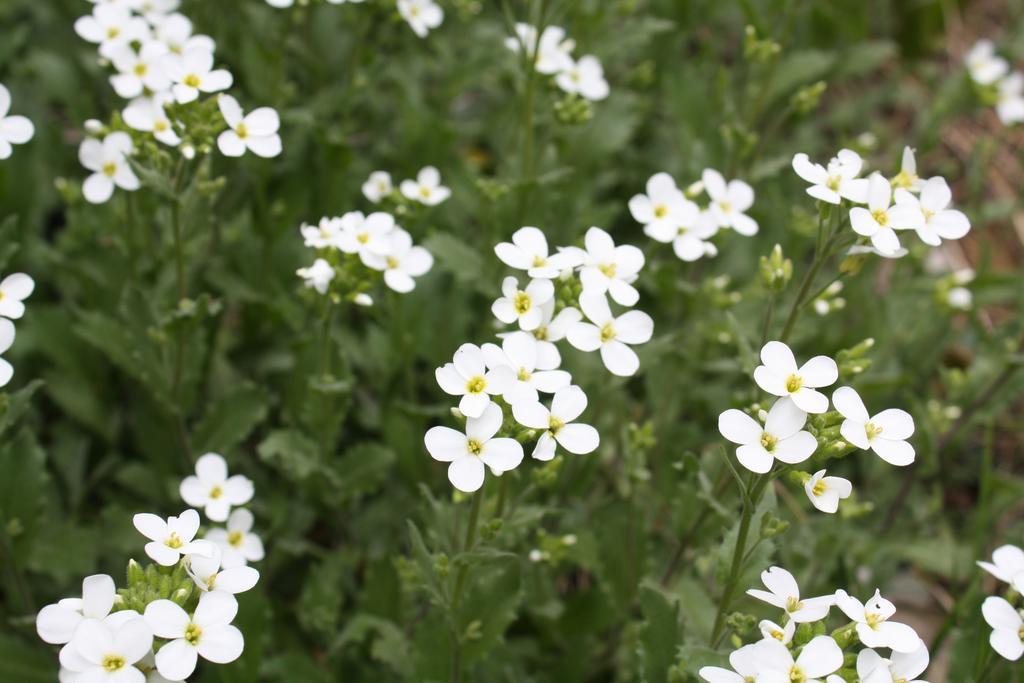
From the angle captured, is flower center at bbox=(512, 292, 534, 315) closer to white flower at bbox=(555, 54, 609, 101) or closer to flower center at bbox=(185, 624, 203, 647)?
flower center at bbox=(185, 624, 203, 647)

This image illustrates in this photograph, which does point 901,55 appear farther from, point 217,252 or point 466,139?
point 217,252

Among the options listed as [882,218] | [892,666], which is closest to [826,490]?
[892,666]

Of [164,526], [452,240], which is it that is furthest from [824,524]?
[164,526]

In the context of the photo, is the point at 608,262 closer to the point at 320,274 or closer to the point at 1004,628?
the point at 320,274

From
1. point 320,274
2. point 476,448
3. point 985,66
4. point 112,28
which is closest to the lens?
point 476,448

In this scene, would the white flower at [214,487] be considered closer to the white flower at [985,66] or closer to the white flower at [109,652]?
the white flower at [109,652]

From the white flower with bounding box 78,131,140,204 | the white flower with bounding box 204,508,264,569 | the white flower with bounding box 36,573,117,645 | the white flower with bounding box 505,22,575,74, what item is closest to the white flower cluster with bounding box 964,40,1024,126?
the white flower with bounding box 505,22,575,74
